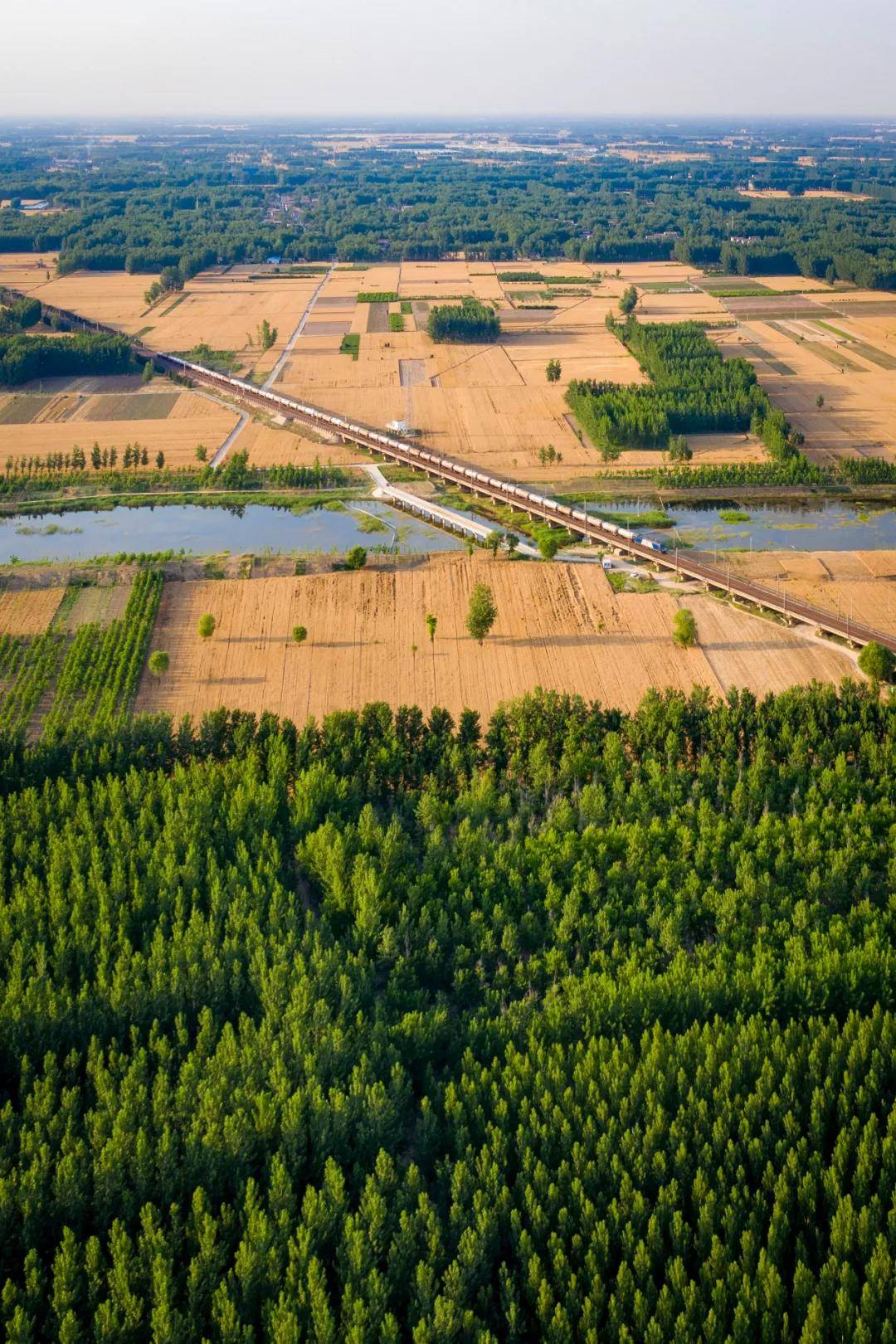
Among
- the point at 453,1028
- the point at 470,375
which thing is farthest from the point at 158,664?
the point at 470,375

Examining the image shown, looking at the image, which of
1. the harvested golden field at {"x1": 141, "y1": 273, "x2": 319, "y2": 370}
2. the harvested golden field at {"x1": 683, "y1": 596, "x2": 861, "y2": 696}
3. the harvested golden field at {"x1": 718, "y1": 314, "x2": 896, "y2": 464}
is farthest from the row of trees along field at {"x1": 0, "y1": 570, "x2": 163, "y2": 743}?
the harvested golden field at {"x1": 141, "y1": 273, "x2": 319, "y2": 370}

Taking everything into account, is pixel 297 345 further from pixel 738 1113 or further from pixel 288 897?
pixel 738 1113

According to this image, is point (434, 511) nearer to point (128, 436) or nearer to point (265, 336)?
point (128, 436)

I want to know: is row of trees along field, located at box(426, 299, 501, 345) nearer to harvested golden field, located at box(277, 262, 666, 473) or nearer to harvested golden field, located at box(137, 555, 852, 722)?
harvested golden field, located at box(277, 262, 666, 473)

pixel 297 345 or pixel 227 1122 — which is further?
pixel 297 345

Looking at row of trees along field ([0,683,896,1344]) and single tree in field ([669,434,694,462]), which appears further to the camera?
single tree in field ([669,434,694,462])

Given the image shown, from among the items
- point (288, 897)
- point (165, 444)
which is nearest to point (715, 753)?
point (288, 897)

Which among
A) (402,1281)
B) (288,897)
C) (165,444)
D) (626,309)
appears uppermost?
(626,309)
